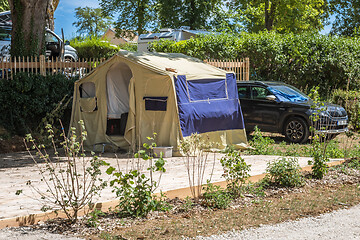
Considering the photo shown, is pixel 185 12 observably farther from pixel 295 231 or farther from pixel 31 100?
pixel 295 231

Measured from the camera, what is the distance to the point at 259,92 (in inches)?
541

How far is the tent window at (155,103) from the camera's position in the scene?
10.8m

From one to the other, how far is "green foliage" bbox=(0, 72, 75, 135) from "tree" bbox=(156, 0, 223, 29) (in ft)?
77.9

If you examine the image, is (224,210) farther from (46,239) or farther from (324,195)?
(46,239)

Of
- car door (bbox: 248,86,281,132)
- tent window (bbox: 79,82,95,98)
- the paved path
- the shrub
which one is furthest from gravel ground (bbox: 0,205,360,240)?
car door (bbox: 248,86,281,132)

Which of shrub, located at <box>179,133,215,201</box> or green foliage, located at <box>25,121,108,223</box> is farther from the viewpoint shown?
shrub, located at <box>179,133,215,201</box>

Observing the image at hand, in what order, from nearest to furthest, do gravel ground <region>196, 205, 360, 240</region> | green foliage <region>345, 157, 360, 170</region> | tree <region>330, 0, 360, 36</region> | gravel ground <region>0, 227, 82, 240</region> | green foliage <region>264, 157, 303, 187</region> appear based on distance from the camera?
gravel ground <region>0, 227, 82, 240</region>
gravel ground <region>196, 205, 360, 240</region>
green foliage <region>264, 157, 303, 187</region>
green foliage <region>345, 157, 360, 170</region>
tree <region>330, 0, 360, 36</region>

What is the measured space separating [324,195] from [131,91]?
5743 mm

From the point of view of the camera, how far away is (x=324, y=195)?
6805 mm

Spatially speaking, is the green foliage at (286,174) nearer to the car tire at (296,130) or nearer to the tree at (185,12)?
the car tire at (296,130)

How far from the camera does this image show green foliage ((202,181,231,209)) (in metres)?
6.07

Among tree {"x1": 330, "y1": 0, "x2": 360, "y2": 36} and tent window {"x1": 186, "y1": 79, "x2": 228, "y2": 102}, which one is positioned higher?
tree {"x1": 330, "y1": 0, "x2": 360, "y2": 36}

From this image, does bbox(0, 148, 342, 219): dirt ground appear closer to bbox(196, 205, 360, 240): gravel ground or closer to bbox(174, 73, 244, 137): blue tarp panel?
bbox(174, 73, 244, 137): blue tarp panel

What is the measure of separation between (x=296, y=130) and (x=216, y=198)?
7321 mm
